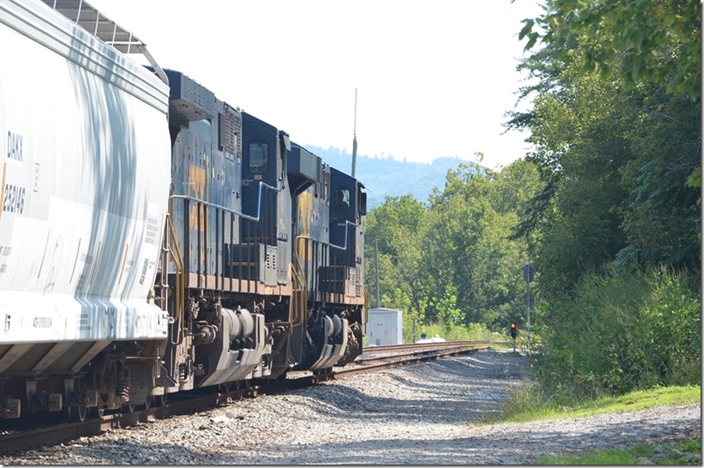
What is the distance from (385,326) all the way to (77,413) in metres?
39.0

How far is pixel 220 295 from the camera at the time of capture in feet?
50.2

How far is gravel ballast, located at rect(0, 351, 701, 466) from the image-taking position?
10.3 metres

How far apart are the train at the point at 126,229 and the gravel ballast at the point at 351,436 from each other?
2.01 ft

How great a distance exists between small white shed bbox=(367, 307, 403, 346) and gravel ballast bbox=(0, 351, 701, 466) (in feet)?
104

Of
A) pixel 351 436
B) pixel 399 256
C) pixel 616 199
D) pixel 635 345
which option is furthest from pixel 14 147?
pixel 399 256

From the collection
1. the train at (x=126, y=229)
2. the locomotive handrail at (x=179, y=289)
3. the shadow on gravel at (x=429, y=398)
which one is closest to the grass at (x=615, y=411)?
the shadow on gravel at (x=429, y=398)

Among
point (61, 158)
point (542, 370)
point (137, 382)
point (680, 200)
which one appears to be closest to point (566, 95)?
point (680, 200)

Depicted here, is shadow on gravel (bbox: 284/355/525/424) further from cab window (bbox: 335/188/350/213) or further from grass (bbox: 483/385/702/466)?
cab window (bbox: 335/188/350/213)

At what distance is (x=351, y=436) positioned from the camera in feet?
42.2

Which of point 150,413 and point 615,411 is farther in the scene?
point 615,411

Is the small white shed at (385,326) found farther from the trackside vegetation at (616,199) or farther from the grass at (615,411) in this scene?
the grass at (615,411)

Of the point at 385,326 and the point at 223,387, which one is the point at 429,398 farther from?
the point at 385,326

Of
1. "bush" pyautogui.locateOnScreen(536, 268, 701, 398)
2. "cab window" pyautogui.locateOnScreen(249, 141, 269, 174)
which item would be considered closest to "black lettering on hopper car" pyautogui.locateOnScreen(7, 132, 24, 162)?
"cab window" pyautogui.locateOnScreen(249, 141, 269, 174)

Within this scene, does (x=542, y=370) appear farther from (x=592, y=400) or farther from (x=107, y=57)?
(x=107, y=57)
